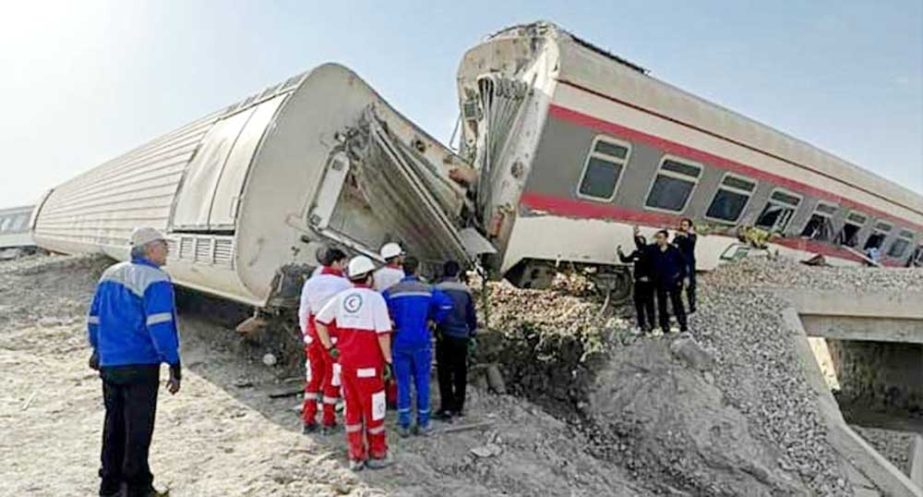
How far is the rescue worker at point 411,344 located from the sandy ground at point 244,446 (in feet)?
0.76

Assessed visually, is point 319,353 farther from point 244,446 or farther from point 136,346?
point 136,346

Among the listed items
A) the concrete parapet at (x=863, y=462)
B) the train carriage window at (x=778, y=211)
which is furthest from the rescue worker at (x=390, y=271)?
the train carriage window at (x=778, y=211)

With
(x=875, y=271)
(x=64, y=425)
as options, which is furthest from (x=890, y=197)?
(x=64, y=425)

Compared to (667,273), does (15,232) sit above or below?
below

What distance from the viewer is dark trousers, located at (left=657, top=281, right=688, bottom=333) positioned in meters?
7.77

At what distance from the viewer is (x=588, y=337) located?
25.2ft

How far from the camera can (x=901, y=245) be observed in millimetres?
16750

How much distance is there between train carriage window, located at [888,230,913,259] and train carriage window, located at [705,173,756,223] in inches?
324

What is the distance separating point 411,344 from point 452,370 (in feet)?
2.56

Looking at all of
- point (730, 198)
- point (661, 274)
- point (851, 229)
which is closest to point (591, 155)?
point (661, 274)

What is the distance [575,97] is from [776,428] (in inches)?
169

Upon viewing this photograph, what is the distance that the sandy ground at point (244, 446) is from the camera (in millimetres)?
4504

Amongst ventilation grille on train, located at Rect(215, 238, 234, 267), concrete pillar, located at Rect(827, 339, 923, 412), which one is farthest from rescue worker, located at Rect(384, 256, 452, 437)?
concrete pillar, located at Rect(827, 339, 923, 412)

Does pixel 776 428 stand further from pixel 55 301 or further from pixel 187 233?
pixel 55 301
